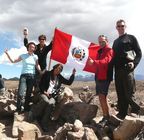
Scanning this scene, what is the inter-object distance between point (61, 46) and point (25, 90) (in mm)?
2728

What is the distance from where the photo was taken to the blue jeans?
17906mm

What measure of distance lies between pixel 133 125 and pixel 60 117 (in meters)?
4.49

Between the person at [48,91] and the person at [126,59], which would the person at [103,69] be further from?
the person at [48,91]

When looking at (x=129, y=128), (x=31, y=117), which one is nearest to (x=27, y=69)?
(x=31, y=117)

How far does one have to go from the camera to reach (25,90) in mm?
18297

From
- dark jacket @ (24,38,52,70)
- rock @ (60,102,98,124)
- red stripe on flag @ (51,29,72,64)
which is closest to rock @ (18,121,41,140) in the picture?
rock @ (60,102,98,124)

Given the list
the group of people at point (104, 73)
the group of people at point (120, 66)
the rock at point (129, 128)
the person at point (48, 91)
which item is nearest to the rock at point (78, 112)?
the person at point (48, 91)

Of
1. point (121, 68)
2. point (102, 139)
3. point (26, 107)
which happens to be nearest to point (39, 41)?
point (26, 107)

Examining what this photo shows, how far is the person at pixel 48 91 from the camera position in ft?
57.4

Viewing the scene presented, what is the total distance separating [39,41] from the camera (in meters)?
18.5

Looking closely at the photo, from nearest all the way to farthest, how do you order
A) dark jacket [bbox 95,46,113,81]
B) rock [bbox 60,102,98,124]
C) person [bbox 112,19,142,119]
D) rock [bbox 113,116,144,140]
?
1. rock [bbox 113,116,144,140]
2. person [bbox 112,19,142,119]
3. dark jacket [bbox 95,46,113,81]
4. rock [bbox 60,102,98,124]

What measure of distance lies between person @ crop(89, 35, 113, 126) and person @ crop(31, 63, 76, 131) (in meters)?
1.98

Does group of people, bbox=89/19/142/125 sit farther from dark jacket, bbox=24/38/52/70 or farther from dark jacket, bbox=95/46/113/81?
dark jacket, bbox=24/38/52/70

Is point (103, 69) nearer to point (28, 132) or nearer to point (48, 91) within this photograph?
point (48, 91)
